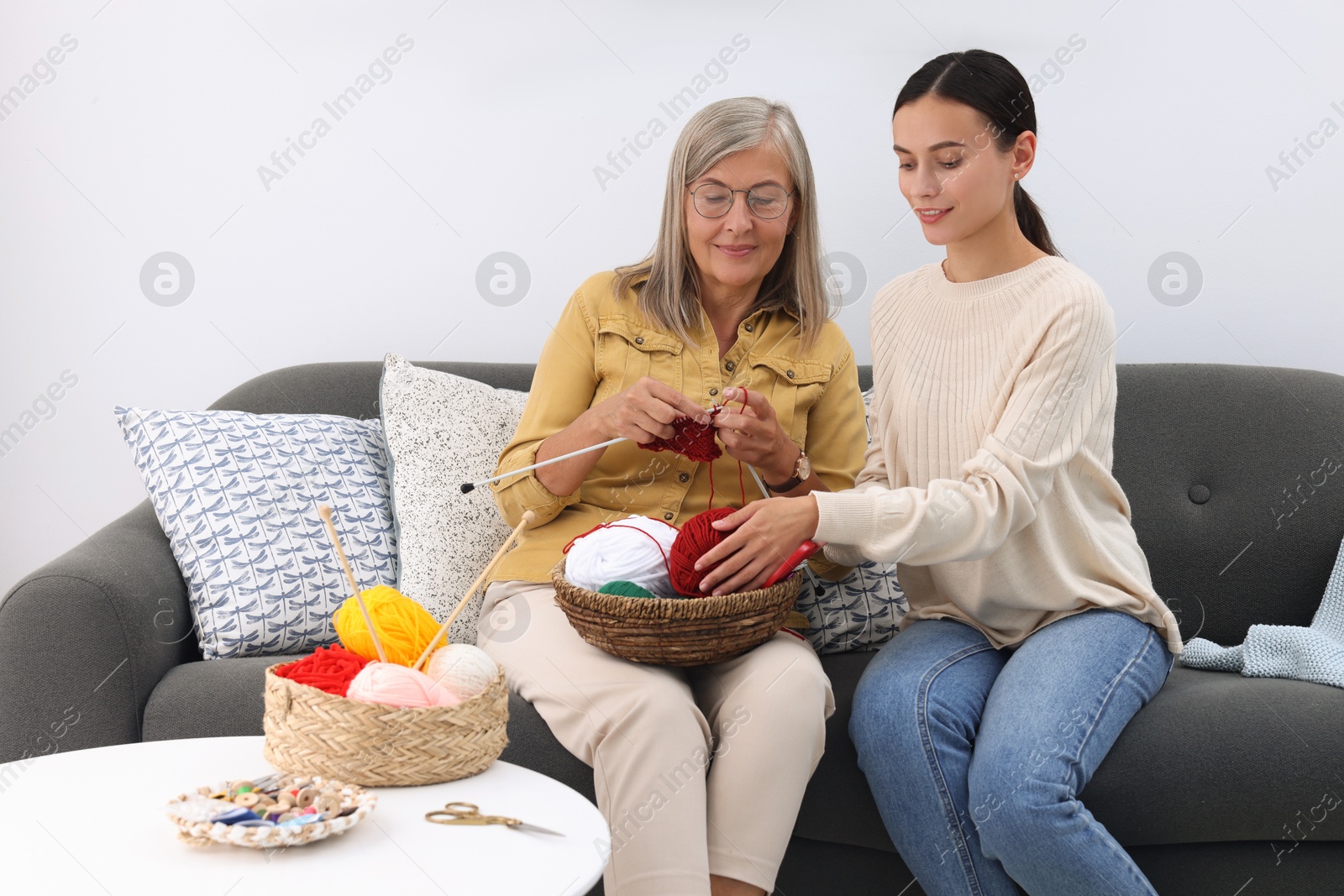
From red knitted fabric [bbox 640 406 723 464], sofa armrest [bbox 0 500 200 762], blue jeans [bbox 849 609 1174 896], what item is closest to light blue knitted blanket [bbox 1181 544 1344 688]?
blue jeans [bbox 849 609 1174 896]

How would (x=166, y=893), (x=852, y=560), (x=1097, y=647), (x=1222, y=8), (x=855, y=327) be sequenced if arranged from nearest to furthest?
(x=166, y=893)
(x=1097, y=647)
(x=852, y=560)
(x=1222, y=8)
(x=855, y=327)

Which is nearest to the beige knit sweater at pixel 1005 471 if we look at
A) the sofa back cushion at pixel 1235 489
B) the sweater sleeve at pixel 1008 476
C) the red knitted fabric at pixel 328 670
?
the sweater sleeve at pixel 1008 476

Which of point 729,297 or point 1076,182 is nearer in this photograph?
point 729,297

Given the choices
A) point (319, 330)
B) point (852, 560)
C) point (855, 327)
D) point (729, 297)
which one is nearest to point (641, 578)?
point (852, 560)

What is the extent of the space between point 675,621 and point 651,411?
0.30 meters

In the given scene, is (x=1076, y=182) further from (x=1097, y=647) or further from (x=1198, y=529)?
(x=1097, y=647)

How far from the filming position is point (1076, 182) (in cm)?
212

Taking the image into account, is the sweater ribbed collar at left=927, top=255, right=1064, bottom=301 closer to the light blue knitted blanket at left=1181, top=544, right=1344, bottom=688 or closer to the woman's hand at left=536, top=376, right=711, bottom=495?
the woman's hand at left=536, top=376, right=711, bottom=495

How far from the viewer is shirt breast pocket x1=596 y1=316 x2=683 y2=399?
1601 millimetres

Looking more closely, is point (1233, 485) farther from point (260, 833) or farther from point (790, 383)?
point (260, 833)

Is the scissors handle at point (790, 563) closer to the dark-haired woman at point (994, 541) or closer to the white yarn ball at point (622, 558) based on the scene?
the dark-haired woman at point (994, 541)

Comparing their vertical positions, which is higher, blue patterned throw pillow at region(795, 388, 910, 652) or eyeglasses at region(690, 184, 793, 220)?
eyeglasses at region(690, 184, 793, 220)

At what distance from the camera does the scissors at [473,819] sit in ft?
3.03

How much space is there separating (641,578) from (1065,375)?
598 mm
